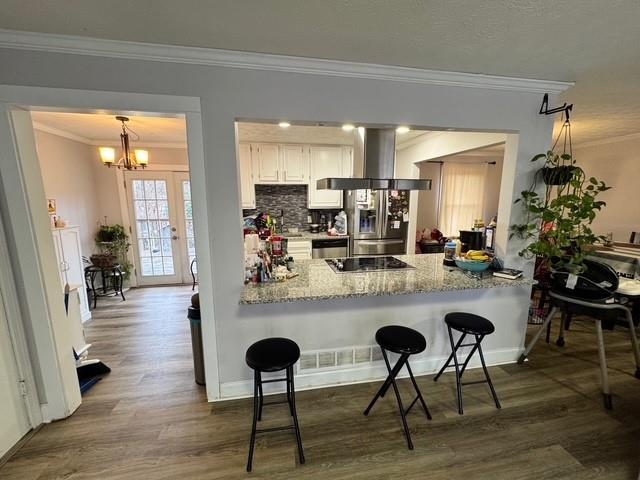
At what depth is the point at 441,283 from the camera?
204 centimetres

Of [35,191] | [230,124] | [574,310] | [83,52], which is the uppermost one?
[83,52]

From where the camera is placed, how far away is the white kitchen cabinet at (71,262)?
10.2ft

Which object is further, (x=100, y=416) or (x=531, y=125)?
(x=531, y=125)

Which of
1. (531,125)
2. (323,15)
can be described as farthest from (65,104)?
(531,125)

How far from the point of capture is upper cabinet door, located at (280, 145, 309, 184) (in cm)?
433

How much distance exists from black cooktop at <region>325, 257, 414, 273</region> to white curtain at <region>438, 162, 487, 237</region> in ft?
10.7

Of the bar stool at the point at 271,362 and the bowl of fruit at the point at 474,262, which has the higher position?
the bowl of fruit at the point at 474,262

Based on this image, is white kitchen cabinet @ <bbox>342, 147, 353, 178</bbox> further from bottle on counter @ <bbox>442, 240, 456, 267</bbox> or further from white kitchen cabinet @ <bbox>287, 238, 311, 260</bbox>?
bottle on counter @ <bbox>442, 240, 456, 267</bbox>

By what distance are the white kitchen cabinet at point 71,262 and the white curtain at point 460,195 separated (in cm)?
597

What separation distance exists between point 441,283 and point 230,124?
189 cm

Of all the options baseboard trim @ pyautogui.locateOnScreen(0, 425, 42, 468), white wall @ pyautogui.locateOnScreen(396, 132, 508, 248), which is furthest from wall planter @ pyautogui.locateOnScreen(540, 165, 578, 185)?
baseboard trim @ pyautogui.locateOnScreen(0, 425, 42, 468)

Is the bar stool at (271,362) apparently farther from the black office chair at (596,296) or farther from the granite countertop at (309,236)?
the granite countertop at (309,236)

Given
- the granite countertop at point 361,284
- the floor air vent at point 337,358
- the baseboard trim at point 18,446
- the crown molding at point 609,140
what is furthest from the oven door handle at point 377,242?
the baseboard trim at point 18,446

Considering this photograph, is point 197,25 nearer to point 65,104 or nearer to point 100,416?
point 65,104
